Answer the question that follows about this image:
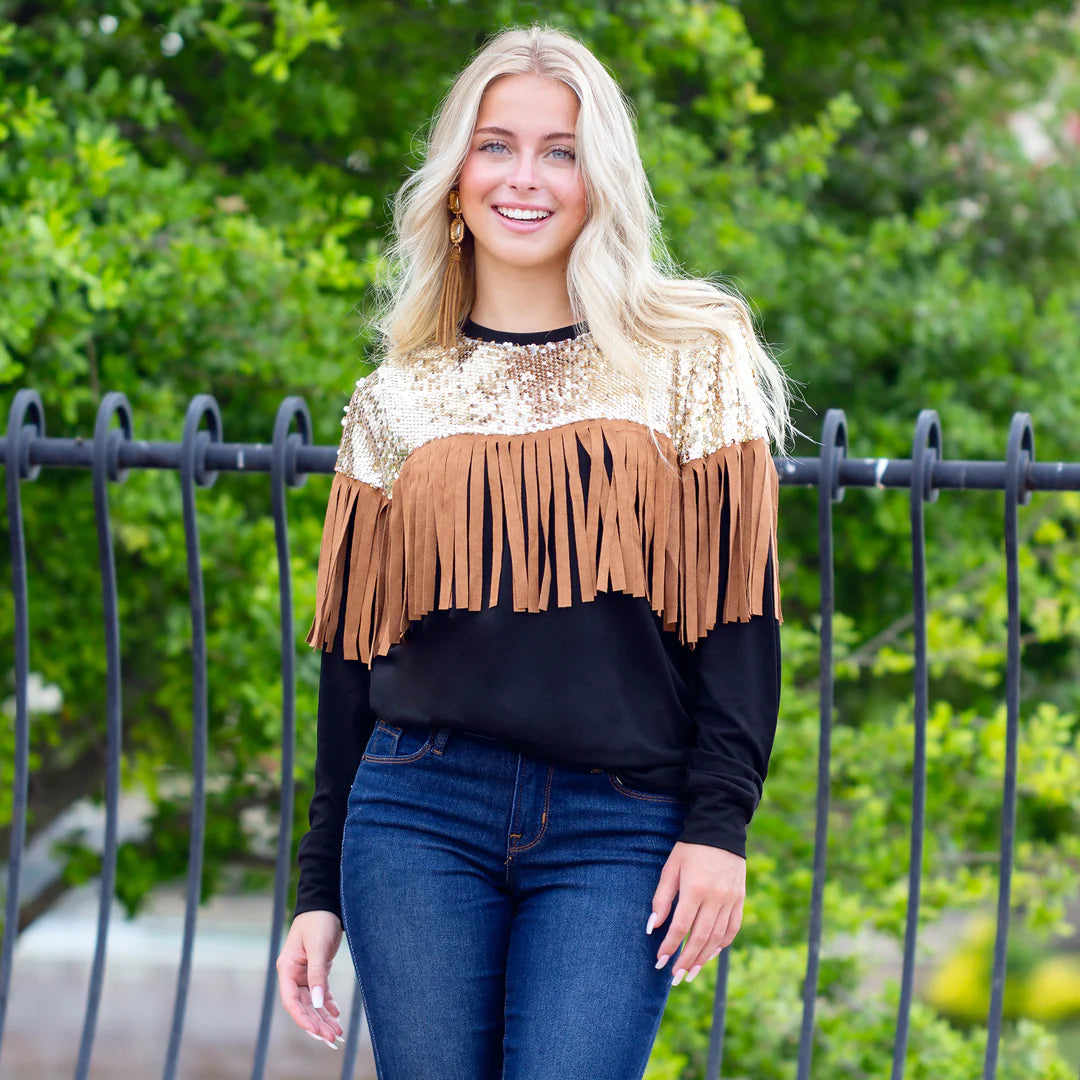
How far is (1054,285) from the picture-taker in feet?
18.1

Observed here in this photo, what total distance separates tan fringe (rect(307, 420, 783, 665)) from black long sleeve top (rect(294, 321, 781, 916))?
19mm

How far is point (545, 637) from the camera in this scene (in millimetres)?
1710

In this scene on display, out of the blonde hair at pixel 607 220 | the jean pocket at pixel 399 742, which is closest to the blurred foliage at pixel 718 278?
the blonde hair at pixel 607 220

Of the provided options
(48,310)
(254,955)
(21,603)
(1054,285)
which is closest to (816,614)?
(1054,285)

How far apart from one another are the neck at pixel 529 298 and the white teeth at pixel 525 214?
0.24 feet

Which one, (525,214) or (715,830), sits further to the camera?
(525,214)

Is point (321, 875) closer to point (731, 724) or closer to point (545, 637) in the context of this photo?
point (545, 637)

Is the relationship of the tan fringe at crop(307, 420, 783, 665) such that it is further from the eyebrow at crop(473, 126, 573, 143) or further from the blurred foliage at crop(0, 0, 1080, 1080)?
the blurred foliage at crop(0, 0, 1080, 1080)

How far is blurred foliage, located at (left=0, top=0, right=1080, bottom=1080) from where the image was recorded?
3.72m

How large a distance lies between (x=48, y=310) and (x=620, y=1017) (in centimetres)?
264

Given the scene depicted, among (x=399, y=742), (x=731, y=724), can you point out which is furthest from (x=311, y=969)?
(x=731, y=724)

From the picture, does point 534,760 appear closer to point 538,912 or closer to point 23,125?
point 538,912

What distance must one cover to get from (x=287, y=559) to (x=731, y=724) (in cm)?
110

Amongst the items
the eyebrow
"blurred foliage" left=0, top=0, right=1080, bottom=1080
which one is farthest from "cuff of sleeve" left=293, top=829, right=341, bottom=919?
"blurred foliage" left=0, top=0, right=1080, bottom=1080
